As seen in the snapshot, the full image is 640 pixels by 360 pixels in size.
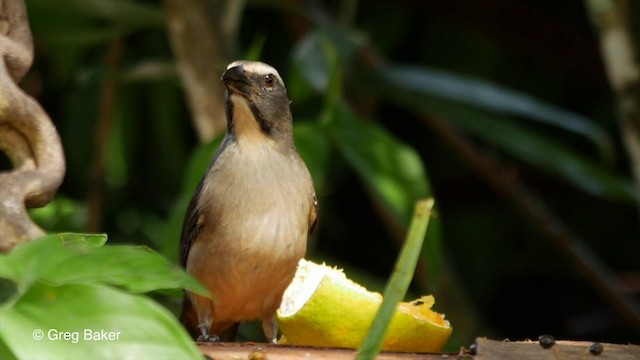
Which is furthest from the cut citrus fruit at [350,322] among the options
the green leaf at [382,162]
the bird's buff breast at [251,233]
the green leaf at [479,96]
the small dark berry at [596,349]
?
the green leaf at [479,96]

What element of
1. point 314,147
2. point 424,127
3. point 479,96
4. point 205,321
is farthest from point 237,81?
point 424,127

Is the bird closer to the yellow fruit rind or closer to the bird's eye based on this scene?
the bird's eye

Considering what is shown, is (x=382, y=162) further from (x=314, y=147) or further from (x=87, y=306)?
(x=87, y=306)

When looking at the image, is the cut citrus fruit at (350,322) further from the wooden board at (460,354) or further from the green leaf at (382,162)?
the green leaf at (382,162)

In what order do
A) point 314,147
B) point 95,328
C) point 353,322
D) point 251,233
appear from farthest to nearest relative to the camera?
point 314,147 < point 251,233 < point 353,322 < point 95,328

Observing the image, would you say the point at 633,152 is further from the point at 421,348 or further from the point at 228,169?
the point at 421,348

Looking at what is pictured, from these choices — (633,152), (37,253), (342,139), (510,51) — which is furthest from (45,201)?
(510,51)
